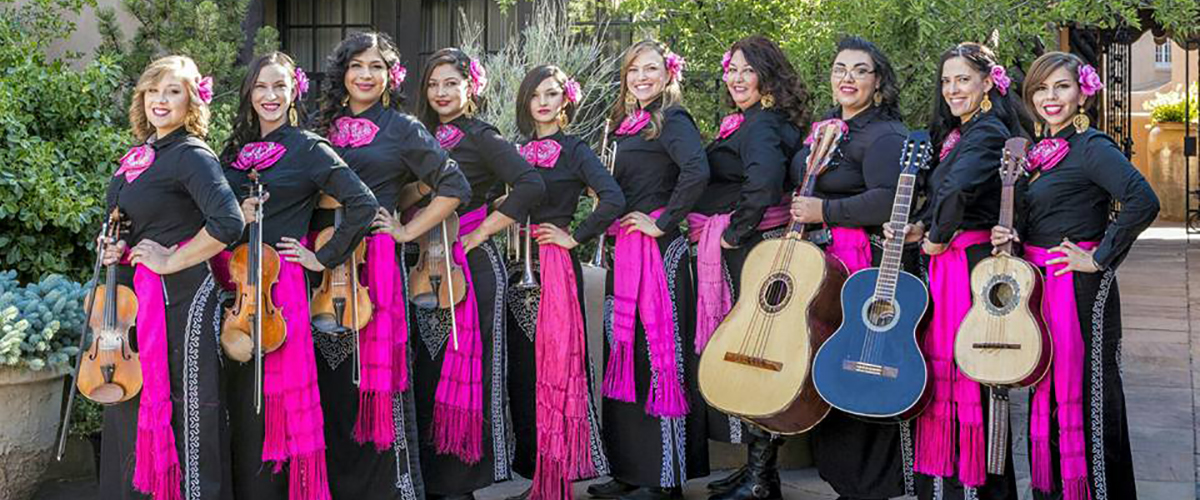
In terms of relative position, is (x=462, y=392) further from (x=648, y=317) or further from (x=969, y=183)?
(x=969, y=183)

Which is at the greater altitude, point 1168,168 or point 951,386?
point 1168,168

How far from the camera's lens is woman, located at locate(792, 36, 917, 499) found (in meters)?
5.11

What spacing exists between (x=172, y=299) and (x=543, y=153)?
163cm

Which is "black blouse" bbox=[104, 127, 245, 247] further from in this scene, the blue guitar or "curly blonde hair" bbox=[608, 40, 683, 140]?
the blue guitar

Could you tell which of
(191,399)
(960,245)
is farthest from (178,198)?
(960,245)

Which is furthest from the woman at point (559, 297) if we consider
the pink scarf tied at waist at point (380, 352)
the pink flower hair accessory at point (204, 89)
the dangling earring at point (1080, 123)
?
the dangling earring at point (1080, 123)

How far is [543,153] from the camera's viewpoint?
18.3ft

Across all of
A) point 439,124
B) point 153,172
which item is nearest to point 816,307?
point 439,124

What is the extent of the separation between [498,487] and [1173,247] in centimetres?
1019

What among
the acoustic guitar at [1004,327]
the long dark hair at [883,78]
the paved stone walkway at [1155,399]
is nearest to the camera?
the acoustic guitar at [1004,327]

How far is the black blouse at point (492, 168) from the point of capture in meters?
5.34

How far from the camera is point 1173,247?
46.3 feet

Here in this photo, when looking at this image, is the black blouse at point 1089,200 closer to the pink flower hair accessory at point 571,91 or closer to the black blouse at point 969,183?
the black blouse at point 969,183

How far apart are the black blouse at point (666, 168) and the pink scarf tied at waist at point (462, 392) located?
769 millimetres
